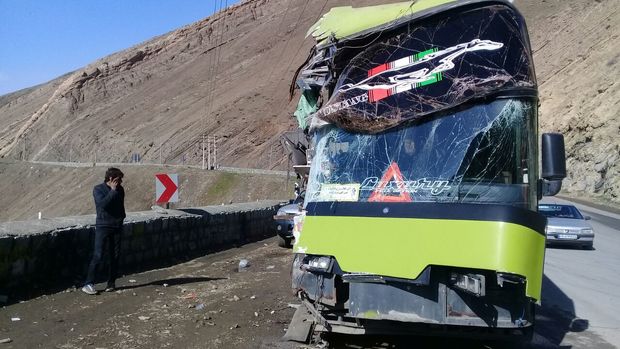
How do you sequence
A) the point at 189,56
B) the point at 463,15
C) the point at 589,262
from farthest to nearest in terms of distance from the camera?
1. the point at 189,56
2. the point at 589,262
3. the point at 463,15

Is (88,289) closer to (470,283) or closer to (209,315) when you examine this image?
(209,315)

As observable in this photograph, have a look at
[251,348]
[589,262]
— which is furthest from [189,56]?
[251,348]

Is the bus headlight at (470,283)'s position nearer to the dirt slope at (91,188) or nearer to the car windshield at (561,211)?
the car windshield at (561,211)

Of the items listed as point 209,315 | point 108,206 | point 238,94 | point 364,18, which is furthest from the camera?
point 238,94

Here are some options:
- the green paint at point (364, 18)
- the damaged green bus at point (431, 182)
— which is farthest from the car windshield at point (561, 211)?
the damaged green bus at point (431, 182)

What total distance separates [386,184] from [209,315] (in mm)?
2974

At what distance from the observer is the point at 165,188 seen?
36.4 ft

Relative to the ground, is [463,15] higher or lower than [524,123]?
higher

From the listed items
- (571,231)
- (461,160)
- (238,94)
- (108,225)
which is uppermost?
(238,94)

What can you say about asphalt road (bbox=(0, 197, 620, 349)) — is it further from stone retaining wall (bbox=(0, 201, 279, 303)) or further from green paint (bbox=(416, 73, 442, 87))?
green paint (bbox=(416, 73, 442, 87))

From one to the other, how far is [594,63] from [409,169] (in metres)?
41.1

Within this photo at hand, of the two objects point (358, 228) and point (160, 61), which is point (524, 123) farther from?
point (160, 61)

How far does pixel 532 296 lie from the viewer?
4.64m

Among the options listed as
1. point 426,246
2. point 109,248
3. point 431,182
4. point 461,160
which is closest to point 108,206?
point 109,248
